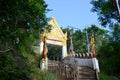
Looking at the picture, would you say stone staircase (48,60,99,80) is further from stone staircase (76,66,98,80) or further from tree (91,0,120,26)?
tree (91,0,120,26)

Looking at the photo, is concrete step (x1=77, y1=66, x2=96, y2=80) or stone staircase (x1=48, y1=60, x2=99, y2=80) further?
concrete step (x1=77, y1=66, x2=96, y2=80)

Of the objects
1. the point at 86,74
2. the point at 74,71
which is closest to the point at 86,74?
the point at 86,74

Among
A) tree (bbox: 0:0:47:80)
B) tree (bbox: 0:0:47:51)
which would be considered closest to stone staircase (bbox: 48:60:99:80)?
tree (bbox: 0:0:47:80)

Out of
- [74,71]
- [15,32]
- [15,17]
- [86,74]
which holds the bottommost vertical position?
[86,74]

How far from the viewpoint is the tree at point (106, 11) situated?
1598 cm

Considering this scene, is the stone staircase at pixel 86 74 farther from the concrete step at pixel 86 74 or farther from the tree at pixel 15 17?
the tree at pixel 15 17

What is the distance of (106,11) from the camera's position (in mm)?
15977

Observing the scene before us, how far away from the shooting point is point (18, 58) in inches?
414

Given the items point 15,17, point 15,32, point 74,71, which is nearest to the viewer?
point 15,32

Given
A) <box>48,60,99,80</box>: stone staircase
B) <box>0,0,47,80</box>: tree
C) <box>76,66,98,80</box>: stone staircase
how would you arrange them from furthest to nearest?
<box>76,66,98,80</box>: stone staircase
<box>48,60,99,80</box>: stone staircase
<box>0,0,47,80</box>: tree

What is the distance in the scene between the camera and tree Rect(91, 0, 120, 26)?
16.0 metres

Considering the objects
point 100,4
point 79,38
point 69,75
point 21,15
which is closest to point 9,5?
point 21,15

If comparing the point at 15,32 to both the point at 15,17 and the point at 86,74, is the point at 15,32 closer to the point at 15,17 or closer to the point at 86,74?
the point at 15,17

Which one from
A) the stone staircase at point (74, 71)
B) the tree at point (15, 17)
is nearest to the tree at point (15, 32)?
the tree at point (15, 17)
